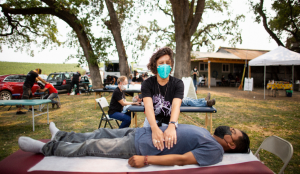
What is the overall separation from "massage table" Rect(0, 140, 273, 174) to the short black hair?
10 centimetres

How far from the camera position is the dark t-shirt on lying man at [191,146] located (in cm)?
178

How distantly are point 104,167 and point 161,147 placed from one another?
0.62 metres

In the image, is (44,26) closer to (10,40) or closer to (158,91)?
(10,40)

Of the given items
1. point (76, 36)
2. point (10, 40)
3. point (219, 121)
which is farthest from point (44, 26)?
point (219, 121)

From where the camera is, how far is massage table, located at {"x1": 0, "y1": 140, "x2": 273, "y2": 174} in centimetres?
174

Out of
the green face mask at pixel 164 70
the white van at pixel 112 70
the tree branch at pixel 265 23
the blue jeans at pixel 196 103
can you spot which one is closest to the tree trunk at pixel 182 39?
the blue jeans at pixel 196 103

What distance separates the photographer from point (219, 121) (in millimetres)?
5547

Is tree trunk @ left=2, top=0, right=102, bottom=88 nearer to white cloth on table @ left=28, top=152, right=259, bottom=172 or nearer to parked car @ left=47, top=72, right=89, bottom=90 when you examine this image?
parked car @ left=47, top=72, right=89, bottom=90

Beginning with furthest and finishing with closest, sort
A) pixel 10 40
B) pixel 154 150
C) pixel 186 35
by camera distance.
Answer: pixel 10 40 < pixel 186 35 < pixel 154 150

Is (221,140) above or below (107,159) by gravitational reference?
above

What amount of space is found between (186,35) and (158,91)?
7891mm

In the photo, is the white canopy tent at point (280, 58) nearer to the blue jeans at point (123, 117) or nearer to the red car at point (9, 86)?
the blue jeans at point (123, 117)

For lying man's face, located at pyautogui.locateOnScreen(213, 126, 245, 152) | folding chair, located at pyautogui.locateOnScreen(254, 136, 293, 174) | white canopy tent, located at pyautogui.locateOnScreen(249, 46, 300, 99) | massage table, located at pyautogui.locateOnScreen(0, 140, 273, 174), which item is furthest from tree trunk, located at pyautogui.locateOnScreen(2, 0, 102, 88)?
folding chair, located at pyautogui.locateOnScreen(254, 136, 293, 174)

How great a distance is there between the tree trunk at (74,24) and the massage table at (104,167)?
39.2ft
